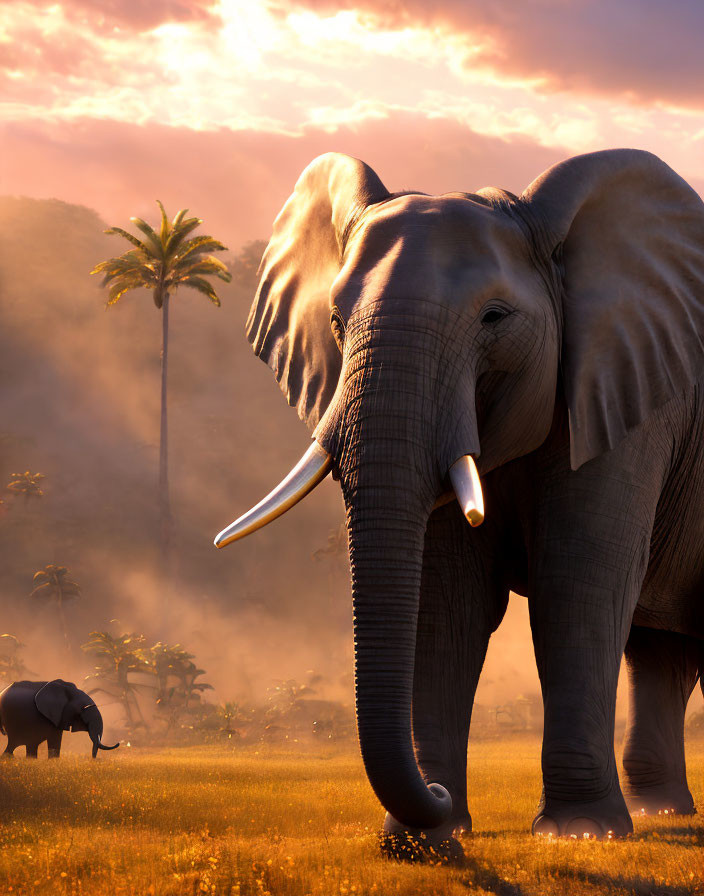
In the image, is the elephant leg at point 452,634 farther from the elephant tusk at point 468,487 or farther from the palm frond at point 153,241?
the palm frond at point 153,241

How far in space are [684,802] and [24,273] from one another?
95443mm

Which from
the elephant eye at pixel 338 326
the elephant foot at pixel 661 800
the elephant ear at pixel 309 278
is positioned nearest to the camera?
the elephant eye at pixel 338 326

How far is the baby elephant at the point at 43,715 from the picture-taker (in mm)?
21391

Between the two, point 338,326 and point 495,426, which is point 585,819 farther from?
point 338,326

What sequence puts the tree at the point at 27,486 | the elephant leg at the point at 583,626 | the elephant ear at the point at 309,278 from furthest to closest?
the tree at the point at 27,486 < the elephant ear at the point at 309,278 < the elephant leg at the point at 583,626

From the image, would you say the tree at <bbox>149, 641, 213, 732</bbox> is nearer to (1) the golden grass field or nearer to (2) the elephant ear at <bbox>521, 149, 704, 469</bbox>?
(1) the golden grass field

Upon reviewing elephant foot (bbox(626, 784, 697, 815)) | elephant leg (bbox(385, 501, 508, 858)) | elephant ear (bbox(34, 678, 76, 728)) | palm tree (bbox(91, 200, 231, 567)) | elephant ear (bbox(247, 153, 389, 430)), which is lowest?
elephant ear (bbox(34, 678, 76, 728))

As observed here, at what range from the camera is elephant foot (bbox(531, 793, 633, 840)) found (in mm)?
7574

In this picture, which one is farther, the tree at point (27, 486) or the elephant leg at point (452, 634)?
the tree at point (27, 486)

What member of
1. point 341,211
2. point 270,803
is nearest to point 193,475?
point 270,803

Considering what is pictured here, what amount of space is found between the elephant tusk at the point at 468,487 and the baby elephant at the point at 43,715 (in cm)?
1683

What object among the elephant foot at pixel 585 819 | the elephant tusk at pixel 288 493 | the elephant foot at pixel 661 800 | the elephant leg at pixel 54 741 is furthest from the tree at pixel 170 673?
the elephant tusk at pixel 288 493

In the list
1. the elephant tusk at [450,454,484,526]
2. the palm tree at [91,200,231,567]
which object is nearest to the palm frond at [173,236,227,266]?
the palm tree at [91,200,231,567]

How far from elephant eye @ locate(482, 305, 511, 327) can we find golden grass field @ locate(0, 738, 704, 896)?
3.41 metres
